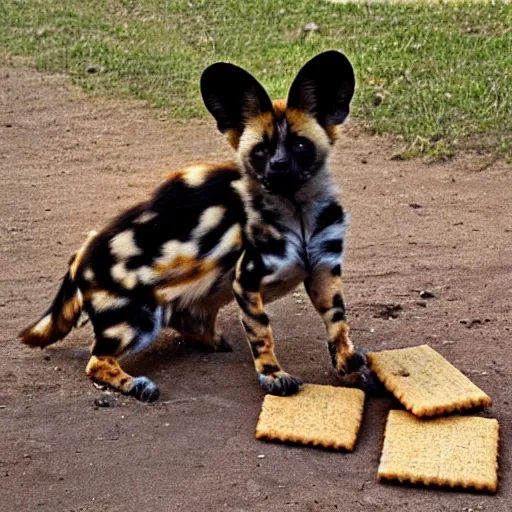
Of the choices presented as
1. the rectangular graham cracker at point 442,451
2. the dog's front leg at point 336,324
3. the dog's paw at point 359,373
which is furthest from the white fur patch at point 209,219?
the rectangular graham cracker at point 442,451

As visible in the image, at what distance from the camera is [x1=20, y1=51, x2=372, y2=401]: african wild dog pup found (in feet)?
15.3

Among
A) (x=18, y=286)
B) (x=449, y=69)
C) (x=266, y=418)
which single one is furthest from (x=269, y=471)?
(x=449, y=69)

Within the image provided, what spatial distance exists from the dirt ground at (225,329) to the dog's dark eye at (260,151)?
989 millimetres

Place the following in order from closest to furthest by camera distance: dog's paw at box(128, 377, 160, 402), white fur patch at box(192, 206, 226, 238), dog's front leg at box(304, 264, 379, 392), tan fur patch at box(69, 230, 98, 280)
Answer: dog's paw at box(128, 377, 160, 402), dog's front leg at box(304, 264, 379, 392), white fur patch at box(192, 206, 226, 238), tan fur patch at box(69, 230, 98, 280)

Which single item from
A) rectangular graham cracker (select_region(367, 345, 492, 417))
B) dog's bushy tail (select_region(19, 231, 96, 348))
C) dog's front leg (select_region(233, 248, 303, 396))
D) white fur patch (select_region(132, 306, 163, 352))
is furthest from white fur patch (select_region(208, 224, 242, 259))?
rectangular graham cracker (select_region(367, 345, 492, 417))

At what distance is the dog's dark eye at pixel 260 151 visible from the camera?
4.65 m

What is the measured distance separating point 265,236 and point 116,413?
960 millimetres

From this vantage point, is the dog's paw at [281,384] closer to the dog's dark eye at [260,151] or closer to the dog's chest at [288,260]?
the dog's chest at [288,260]

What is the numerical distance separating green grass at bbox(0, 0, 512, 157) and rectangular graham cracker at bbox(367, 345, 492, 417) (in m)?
3.32

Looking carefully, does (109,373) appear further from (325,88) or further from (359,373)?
(325,88)

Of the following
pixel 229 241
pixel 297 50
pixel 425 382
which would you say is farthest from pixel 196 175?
pixel 297 50

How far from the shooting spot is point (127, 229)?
5.02 m

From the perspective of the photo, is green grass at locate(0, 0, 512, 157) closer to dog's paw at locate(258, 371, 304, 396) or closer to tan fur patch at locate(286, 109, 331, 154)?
tan fur patch at locate(286, 109, 331, 154)

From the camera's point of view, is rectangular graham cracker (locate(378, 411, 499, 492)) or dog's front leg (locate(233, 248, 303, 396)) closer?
rectangular graham cracker (locate(378, 411, 499, 492))
